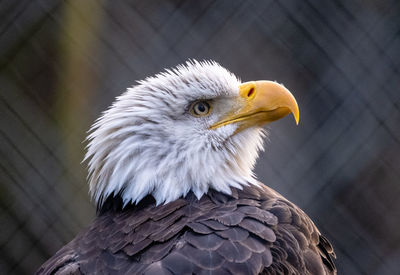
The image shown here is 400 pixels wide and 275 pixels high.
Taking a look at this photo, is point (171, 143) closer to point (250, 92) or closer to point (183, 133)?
point (183, 133)

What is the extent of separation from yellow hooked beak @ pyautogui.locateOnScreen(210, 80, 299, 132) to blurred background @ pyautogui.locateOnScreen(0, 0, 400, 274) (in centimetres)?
83

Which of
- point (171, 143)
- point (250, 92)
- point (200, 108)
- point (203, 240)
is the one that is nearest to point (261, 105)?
point (250, 92)

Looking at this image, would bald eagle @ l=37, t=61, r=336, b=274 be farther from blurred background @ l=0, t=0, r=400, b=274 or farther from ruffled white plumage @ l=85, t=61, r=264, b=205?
blurred background @ l=0, t=0, r=400, b=274

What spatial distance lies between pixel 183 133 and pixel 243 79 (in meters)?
1.02

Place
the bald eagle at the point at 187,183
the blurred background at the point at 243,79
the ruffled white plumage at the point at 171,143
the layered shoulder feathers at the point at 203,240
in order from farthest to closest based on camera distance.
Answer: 1. the blurred background at the point at 243,79
2. the ruffled white plumage at the point at 171,143
3. the bald eagle at the point at 187,183
4. the layered shoulder feathers at the point at 203,240

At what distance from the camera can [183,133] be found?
1.77m

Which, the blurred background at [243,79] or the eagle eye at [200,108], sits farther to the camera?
the blurred background at [243,79]

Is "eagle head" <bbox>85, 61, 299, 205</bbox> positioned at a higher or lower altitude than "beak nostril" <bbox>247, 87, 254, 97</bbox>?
lower

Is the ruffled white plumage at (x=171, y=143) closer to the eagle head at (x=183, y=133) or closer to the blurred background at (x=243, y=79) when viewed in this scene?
the eagle head at (x=183, y=133)

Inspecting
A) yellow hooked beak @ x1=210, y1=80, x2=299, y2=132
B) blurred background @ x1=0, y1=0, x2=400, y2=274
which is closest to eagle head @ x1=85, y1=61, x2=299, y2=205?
yellow hooked beak @ x1=210, y1=80, x2=299, y2=132

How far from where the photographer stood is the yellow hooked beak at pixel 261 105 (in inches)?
68.6

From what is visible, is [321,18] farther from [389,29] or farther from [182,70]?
[182,70]

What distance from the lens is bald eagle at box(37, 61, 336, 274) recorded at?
56.9 inches

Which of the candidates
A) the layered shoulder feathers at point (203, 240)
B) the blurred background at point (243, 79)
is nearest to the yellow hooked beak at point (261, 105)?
the layered shoulder feathers at point (203, 240)
